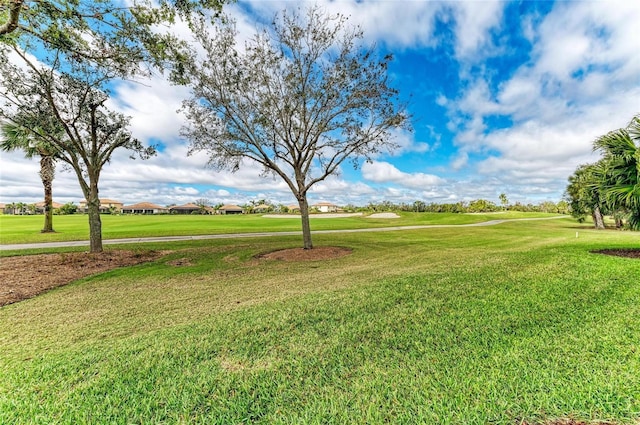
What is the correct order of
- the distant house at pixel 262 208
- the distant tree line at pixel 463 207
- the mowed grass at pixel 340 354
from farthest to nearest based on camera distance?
the distant house at pixel 262 208
the distant tree line at pixel 463 207
the mowed grass at pixel 340 354

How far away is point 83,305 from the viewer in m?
5.65

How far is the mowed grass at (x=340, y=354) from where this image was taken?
2279 millimetres

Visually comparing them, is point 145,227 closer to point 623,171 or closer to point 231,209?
point 623,171

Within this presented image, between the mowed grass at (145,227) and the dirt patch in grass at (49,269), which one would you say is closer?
the dirt patch in grass at (49,269)

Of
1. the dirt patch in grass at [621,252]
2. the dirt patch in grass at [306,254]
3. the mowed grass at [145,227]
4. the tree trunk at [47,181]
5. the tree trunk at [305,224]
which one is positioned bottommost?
the dirt patch in grass at [306,254]

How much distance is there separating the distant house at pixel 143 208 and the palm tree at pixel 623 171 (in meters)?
119

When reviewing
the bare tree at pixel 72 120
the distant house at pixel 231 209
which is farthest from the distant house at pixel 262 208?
the bare tree at pixel 72 120

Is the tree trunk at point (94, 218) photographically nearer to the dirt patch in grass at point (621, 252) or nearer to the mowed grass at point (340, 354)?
the mowed grass at point (340, 354)

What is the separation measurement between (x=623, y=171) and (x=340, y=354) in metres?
10.9

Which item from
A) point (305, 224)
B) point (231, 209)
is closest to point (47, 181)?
point (305, 224)

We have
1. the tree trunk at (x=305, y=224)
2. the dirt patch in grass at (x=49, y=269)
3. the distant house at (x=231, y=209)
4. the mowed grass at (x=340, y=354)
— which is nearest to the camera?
the mowed grass at (x=340, y=354)

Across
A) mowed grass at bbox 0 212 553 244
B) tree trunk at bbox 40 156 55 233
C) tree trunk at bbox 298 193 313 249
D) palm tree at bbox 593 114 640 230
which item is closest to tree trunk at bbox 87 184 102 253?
tree trunk at bbox 298 193 313 249

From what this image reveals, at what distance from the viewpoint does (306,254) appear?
39.8 feet

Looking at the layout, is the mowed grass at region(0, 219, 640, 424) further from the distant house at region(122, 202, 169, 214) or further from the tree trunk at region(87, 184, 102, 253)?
the distant house at region(122, 202, 169, 214)
